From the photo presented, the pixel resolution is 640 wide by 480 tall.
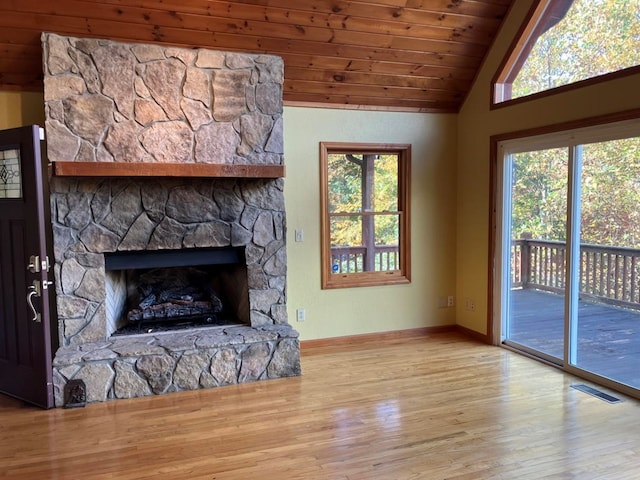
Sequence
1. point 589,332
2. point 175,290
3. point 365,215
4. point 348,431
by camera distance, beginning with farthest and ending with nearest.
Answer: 1. point 365,215
2. point 175,290
3. point 589,332
4. point 348,431

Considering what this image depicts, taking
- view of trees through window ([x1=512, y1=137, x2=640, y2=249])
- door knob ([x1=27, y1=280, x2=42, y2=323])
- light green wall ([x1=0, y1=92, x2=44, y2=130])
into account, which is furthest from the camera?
light green wall ([x1=0, y1=92, x2=44, y2=130])

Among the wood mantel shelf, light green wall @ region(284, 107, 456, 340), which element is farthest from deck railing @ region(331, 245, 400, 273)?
the wood mantel shelf

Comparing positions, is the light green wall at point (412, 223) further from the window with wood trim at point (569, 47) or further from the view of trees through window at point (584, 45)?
the view of trees through window at point (584, 45)

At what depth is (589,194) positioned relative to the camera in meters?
3.81

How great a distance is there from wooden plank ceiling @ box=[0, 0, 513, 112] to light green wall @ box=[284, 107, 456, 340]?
0.19 m

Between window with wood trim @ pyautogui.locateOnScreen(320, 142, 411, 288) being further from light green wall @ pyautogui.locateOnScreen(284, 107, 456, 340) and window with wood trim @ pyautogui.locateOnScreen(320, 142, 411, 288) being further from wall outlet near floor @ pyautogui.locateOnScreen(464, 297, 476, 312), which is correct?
→ wall outlet near floor @ pyautogui.locateOnScreen(464, 297, 476, 312)

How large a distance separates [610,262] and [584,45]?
170 cm

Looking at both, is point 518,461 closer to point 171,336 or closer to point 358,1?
point 171,336

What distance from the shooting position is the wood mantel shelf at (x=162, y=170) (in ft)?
11.5

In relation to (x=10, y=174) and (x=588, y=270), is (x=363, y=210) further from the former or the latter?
(x=10, y=174)

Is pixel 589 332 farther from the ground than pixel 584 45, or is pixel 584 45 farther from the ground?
pixel 584 45

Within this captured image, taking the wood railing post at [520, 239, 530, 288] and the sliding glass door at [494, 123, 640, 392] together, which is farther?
the wood railing post at [520, 239, 530, 288]

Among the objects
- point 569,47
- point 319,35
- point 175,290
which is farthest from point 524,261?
point 175,290

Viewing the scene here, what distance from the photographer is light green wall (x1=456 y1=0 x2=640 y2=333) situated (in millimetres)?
4062
